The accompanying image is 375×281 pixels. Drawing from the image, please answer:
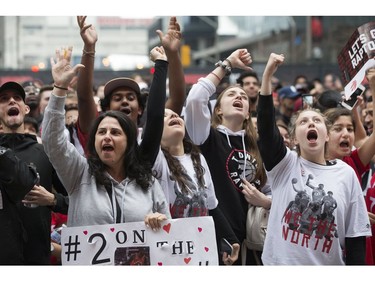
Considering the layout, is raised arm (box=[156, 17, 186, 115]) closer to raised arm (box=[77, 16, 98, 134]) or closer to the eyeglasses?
raised arm (box=[77, 16, 98, 134])

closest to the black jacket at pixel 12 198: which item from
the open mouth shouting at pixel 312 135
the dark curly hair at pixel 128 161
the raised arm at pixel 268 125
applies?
the dark curly hair at pixel 128 161

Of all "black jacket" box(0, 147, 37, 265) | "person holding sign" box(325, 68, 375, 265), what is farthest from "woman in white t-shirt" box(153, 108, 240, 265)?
"person holding sign" box(325, 68, 375, 265)

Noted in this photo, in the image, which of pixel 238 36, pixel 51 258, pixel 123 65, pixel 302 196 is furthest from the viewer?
pixel 238 36

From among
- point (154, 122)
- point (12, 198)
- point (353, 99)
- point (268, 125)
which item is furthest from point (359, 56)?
point (12, 198)

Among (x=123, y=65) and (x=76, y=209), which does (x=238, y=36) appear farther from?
(x=76, y=209)

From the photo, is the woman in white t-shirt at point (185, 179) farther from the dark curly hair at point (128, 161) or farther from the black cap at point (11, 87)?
the black cap at point (11, 87)

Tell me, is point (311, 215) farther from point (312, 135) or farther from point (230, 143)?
point (230, 143)

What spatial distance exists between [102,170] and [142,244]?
0.51 metres

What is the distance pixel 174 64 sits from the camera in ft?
21.6

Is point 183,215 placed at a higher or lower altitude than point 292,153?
lower

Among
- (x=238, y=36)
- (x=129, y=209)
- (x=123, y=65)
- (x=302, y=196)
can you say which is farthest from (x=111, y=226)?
(x=238, y=36)

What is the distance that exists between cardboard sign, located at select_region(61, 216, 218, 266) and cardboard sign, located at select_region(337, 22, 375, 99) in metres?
2.00
